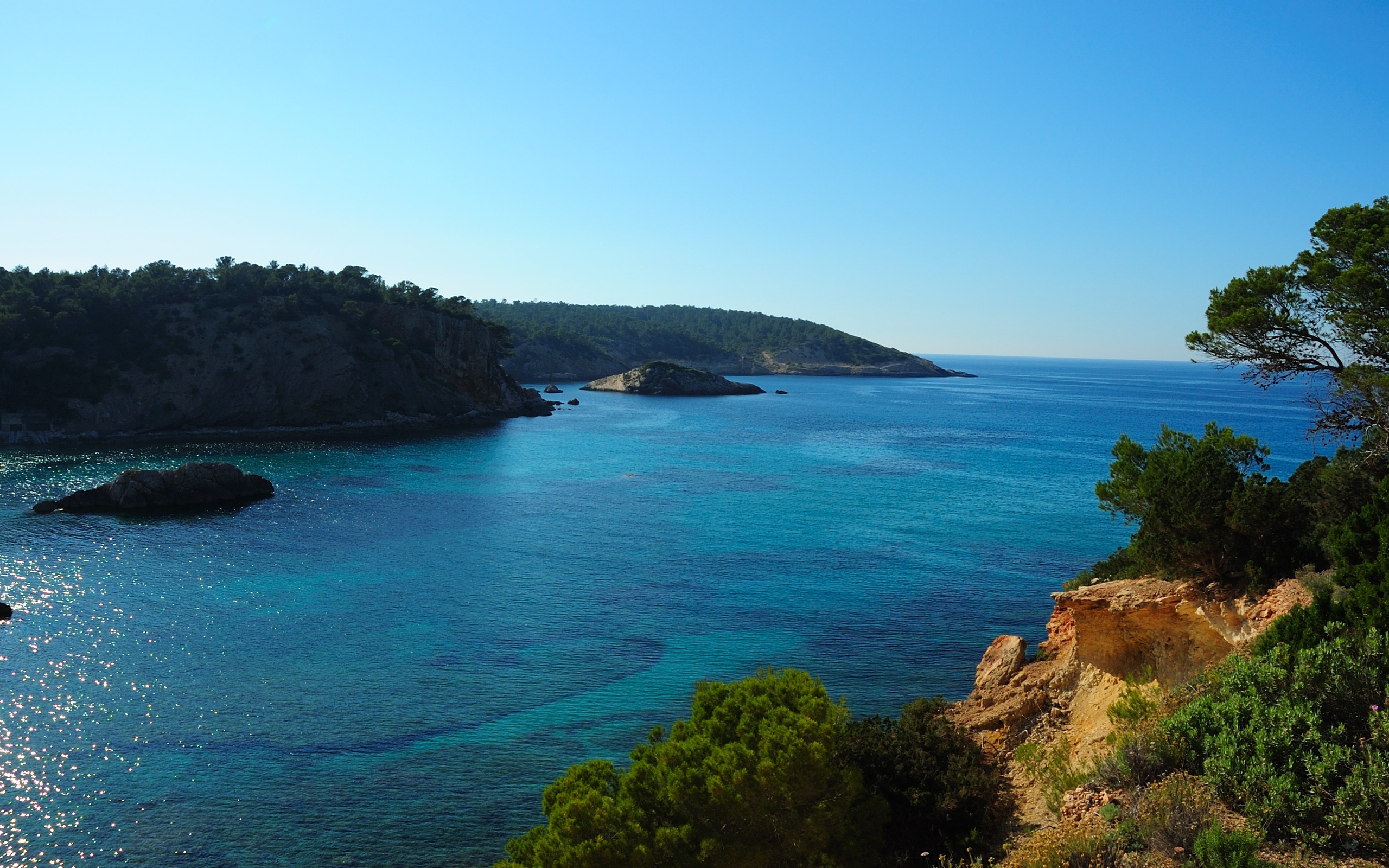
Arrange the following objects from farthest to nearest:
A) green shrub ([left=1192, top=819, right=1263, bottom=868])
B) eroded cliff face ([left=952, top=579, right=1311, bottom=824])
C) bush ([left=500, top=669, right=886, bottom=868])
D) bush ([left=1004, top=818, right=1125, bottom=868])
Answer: eroded cliff face ([left=952, top=579, right=1311, bottom=824]) → bush ([left=500, top=669, right=886, bottom=868]) → bush ([left=1004, top=818, right=1125, bottom=868]) → green shrub ([left=1192, top=819, right=1263, bottom=868])

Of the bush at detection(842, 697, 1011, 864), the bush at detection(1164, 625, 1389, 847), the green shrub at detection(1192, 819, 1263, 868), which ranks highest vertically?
the bush at detection(1164, 625, 1389, 847)

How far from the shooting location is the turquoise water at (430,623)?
20203mm

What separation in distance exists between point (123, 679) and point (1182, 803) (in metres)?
29.1

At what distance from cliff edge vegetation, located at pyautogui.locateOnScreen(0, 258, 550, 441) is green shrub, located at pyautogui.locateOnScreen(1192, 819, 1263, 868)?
90.2 metres

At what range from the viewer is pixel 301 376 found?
9106 centimetres

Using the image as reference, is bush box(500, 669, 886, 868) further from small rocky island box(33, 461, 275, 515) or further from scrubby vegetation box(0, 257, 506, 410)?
scrubby vegetation box(0, 257, 506, 410)

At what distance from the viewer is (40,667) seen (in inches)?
1096

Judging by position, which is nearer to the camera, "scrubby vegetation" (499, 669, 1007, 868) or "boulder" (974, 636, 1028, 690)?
"scrubby vegetation" (499, 669, 1007, 868)

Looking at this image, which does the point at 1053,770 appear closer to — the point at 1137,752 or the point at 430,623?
the point at 1137,752

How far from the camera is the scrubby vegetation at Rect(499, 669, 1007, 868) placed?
12.8 metres

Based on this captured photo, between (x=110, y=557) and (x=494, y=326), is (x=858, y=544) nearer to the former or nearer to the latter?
(x=110, y=557)

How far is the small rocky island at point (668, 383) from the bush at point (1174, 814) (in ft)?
477

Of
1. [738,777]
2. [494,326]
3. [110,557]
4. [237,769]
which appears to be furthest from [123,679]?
[494,326]

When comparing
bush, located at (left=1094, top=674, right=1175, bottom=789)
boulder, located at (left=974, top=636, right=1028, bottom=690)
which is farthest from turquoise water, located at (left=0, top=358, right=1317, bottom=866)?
bush, located at (left=1094, top=674, right=1175, bottom=789)
